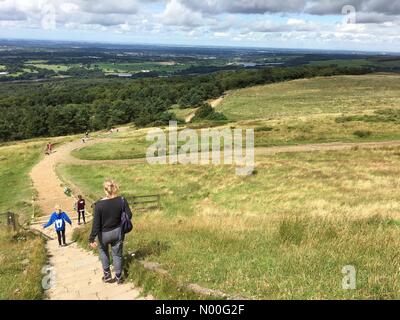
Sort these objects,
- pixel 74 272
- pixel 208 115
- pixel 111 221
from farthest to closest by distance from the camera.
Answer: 1. pixel 208 115
2. pixel 74 272
3. pixel 111 221

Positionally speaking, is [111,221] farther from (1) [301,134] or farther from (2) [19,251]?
(1) [301,134]

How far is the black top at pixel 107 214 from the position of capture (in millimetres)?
8719

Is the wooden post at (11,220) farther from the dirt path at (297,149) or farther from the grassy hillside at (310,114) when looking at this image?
the grassy hillside at (310,114)

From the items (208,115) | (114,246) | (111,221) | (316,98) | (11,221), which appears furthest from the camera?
(316,98)

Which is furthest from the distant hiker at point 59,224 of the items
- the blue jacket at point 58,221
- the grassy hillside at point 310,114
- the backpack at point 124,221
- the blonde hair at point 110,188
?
the grassy hillside at point 310,114

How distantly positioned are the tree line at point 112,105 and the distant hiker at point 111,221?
85.1 metres

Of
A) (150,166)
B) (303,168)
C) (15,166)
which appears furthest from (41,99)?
(303,168)

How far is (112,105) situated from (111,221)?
4883 inches

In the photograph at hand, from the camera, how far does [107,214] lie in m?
8.79

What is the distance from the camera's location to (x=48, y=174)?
42.9 metres

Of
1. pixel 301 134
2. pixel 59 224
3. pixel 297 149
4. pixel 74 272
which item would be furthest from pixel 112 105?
pixel 74 272

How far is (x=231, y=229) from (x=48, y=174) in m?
34.1

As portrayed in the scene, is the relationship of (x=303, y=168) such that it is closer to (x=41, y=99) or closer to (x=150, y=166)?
(x=150, y=166)

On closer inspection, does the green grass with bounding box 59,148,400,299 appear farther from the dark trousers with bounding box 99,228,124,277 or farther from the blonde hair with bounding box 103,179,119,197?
the blonde hair with bounding box 103,179,119,197
